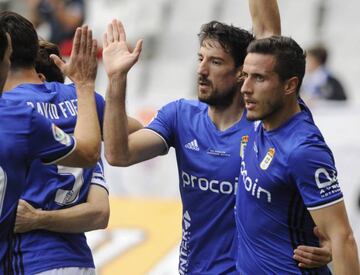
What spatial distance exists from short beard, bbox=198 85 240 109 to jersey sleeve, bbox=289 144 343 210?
1.01m

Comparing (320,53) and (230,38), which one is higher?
(230,38)

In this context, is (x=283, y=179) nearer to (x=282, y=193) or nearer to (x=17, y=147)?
(x=282, y=193)

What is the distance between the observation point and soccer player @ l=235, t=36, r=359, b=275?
608 centimetres

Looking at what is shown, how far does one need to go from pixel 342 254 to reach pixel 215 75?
1.48 meters

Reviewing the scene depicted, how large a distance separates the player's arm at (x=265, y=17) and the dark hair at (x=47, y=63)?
120 centimetres

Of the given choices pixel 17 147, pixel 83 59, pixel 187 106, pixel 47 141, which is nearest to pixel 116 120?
A: pixel 83 59

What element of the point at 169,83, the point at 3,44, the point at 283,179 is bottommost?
the point at 169,83

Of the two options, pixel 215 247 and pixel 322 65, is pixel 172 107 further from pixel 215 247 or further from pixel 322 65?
pixel 322 65

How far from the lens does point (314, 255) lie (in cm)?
627

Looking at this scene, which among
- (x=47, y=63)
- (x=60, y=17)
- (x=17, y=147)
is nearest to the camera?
(x=17, y=147)

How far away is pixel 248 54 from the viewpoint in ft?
21.3

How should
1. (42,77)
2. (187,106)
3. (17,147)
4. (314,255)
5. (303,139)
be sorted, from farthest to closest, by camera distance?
(187,106) < (42,77) < (314,255) < (303,139) < (17,147)

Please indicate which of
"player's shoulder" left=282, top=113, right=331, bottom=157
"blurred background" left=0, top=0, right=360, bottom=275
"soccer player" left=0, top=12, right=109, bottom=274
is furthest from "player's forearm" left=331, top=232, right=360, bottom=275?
"blurred background" left=0, top=0, right=360, bottom=275

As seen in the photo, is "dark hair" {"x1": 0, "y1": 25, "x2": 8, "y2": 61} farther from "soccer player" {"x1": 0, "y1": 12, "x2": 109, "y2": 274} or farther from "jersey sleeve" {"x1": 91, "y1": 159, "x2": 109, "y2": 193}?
"jersey sleeve" {"x1": 91, "y1": 159, "x2": 109, "y2": 193}
